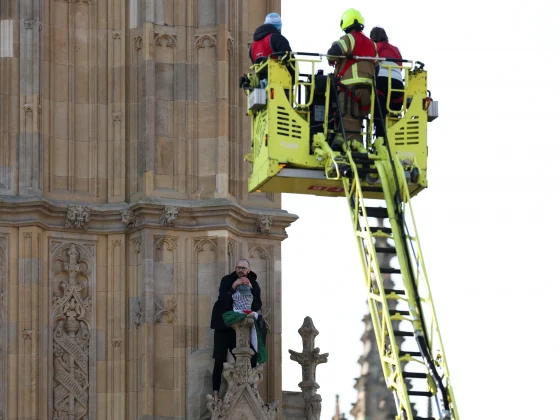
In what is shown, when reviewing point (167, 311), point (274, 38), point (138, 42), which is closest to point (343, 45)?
point (274, 38)

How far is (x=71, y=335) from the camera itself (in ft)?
122

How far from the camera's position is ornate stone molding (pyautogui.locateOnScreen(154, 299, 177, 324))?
37.0 metres

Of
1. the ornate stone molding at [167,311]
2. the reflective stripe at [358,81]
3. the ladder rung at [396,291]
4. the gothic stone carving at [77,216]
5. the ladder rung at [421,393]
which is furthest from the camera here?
the gothic stone carving at [77,216]

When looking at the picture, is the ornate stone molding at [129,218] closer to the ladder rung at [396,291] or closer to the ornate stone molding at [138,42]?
the ornate stone molding at [138,42]

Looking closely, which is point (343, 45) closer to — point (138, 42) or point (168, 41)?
point (168, 41)

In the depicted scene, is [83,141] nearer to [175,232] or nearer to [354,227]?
[175,232]

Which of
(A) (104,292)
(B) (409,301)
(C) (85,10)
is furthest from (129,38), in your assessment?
(B) (409,301)

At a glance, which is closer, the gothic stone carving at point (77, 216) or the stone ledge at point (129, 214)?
the stone ledge at point (129, 214)

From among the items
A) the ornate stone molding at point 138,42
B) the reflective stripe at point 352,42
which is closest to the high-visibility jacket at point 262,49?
the reflective stripe at point 352,42

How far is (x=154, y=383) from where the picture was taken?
121ft

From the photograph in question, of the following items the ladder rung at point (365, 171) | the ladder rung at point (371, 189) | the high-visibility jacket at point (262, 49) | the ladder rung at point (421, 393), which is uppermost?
the high-visibility jacket at point (262, 49)

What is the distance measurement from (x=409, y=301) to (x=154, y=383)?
5364 mm

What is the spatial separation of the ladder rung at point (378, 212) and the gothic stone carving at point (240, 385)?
3.36m

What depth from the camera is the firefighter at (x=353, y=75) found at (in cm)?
3475
